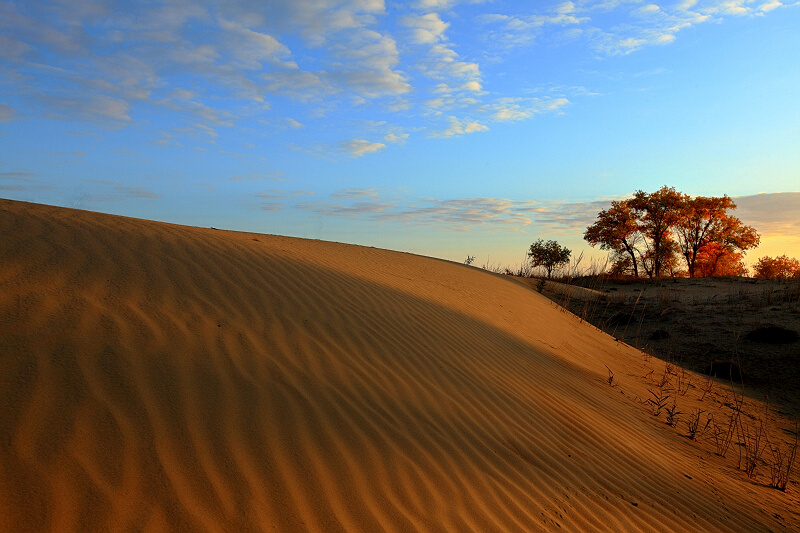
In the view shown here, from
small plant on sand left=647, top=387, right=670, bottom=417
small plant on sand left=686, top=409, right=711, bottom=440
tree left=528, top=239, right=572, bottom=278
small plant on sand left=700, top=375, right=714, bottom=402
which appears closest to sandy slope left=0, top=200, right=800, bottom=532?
small plant on sand left=686, top=409, right=711, bottom=440

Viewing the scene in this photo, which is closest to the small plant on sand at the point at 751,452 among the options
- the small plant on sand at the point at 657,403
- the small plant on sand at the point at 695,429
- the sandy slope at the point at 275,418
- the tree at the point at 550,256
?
the sandy slope at the point at 275,418

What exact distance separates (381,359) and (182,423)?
1963 millimetres

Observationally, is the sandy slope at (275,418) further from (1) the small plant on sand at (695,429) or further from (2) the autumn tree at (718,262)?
(2) the autumn tree at (718,262)

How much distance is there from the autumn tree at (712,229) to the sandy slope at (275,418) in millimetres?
26596

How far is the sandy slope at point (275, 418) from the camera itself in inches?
88.7

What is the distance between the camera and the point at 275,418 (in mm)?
2922

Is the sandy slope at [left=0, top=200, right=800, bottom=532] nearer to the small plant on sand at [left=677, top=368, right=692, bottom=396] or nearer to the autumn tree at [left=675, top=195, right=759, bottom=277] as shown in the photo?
the small plant on sand at [left=677, top=368, right=692, bottom=396]

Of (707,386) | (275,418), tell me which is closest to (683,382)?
(707,386)

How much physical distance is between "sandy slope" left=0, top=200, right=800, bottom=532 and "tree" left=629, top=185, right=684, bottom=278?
2559 centimetres

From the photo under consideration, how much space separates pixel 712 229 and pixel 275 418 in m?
31.4

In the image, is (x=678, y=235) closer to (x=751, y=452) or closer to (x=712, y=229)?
(x=712, y=229)

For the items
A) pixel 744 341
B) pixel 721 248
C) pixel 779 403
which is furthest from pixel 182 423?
pixel 721 248

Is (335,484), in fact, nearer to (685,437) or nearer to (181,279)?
(181,279)

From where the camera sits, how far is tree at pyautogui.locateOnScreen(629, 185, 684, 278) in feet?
92.1
